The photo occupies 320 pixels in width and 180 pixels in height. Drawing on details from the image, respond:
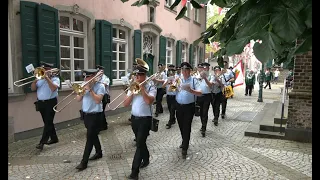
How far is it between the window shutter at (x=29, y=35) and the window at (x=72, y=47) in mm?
1177

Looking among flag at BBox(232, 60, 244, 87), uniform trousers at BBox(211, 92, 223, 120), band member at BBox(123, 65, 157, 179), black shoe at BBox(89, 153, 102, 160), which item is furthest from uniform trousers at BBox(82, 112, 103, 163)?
flag at BBox(232, 60, 244, 87)

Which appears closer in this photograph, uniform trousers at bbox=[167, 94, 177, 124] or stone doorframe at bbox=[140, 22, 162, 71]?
uniform trousers at bbox=[167, 94, 177, 124]

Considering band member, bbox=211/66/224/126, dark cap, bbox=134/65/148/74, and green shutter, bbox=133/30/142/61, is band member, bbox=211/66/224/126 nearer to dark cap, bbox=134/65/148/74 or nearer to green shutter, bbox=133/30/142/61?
green shutter, bbox=133/30/142/61

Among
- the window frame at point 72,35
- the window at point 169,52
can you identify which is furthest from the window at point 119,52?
the window at point 169,52

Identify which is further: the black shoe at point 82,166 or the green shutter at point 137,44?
the green shutter at point 137,44

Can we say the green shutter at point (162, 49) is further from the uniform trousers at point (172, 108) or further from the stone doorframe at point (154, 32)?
the uniform trousers at point (172, 108)

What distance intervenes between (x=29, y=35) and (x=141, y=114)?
418 cm

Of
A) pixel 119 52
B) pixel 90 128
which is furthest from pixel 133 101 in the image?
pixel 119 52

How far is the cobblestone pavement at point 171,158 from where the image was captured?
4812 millimetres

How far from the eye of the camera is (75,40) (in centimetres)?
873

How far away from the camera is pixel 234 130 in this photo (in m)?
8.14

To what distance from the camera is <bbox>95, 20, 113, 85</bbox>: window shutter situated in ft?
30.1
